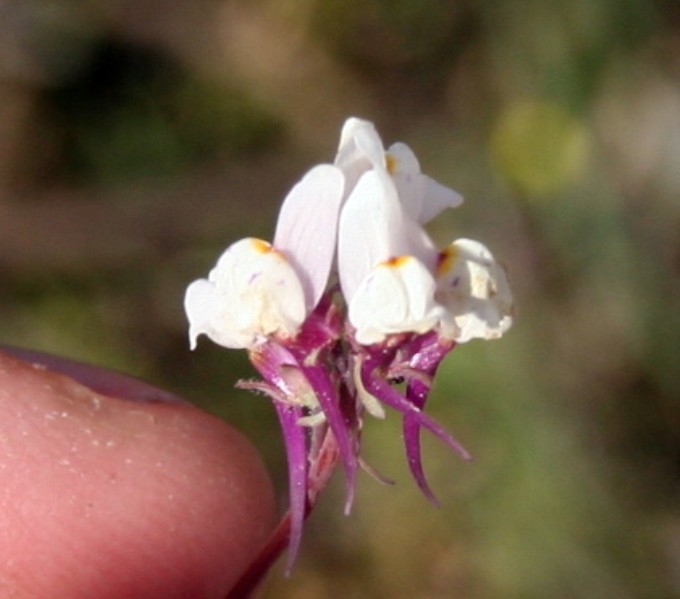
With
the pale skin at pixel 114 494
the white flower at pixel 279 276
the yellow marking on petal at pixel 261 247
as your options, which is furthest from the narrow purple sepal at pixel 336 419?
the pale skin at pixel 114 494

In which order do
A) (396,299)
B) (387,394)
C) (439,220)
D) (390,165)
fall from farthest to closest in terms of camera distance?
1. (439,220)
2. (390,165)
3. (387,394)
4. (396,299)

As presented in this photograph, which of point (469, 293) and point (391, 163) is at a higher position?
point (391, 163)

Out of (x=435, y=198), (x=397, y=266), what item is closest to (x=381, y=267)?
(x=397, y=266)

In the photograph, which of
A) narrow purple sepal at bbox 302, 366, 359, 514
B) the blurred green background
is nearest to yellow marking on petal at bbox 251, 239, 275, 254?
narrow purple sepal at bbox 302, 366, 359, 514

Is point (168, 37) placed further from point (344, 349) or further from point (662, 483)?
point (344, 349)

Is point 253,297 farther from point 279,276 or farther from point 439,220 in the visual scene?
point 439,220

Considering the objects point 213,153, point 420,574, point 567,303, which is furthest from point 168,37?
point 420,574
